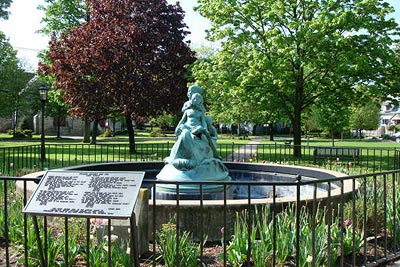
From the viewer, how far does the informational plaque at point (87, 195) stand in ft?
12.3

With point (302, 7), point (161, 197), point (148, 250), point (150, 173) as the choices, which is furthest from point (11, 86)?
point (148, 250)

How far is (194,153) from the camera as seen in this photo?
885 cm

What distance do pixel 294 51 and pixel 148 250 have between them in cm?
1453

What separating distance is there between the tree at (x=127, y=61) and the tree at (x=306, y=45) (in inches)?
152

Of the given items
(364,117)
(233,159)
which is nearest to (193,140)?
(233,159)

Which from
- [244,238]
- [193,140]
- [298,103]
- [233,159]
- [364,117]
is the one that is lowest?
[233,159]

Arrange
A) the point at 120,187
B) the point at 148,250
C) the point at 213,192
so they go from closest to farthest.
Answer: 1. the point at 120,187
2. the point at 148,250
3. the point at 213,192

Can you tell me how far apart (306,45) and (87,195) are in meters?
16.5

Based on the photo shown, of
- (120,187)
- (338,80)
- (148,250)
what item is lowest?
(148,250)

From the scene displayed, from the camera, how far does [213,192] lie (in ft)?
28.7

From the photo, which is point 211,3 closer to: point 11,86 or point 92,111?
point 92,111

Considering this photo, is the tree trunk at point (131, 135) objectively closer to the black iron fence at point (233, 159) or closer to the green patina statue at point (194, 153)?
the black iron fence at point (233, 159)

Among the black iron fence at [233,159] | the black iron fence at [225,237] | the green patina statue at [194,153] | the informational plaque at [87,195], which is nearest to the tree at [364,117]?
the black iron fence at [233,159]

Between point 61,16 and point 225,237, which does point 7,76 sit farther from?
point 225,237
